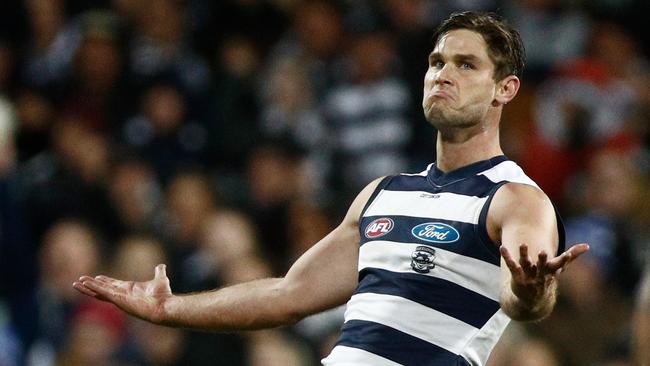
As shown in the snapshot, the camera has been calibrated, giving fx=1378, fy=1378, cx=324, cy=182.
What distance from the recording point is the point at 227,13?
421 inches

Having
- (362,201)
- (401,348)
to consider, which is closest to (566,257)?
(401,348)

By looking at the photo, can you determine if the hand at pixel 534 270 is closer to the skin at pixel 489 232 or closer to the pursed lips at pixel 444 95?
the skin at pixel 489 232

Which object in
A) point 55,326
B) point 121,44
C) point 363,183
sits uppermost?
point 121,44

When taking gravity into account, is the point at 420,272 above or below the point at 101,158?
above

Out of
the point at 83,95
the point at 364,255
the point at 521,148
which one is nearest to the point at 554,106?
the point at 521,148

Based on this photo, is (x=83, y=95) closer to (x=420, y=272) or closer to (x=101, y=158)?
(x=101, y=158)

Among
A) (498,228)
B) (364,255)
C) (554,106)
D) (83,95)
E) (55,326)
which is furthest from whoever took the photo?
(83,95)

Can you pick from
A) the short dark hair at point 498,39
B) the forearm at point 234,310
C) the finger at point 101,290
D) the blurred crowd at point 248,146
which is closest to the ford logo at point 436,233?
the short dark hair at point 498,39

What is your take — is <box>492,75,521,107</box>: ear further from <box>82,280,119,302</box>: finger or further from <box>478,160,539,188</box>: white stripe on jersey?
<box>82,280,119,302</box>: finger

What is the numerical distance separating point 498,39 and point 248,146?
17.1 feet

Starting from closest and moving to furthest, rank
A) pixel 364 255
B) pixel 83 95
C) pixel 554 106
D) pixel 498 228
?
1. pixel 498 228
2. pixel 364 255
3. pixel 554 106
4. pixel 83 95

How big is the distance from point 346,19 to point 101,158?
2157 mm

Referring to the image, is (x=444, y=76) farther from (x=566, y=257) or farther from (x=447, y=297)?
(x=566, y=257)

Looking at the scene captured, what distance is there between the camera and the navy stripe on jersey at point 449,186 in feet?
14.6
